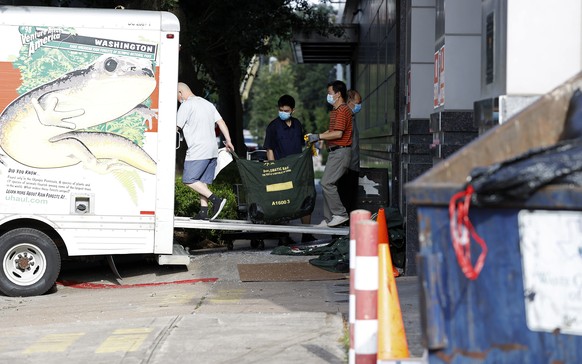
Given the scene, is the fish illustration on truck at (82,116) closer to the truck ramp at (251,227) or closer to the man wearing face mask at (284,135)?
the truck ramp at (251,227)

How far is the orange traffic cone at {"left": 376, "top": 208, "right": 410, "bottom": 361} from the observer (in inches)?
203

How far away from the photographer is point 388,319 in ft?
17.0

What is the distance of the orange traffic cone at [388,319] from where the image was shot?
5.15 meters

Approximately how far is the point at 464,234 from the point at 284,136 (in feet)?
29.2

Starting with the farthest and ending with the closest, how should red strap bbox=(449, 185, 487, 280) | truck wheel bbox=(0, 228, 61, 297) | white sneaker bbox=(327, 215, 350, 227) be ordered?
white sneaker bbox=(327, 215, 350, 227) < truck wheel bbox=(0, 228, 61, 297) < red strap bbox=(449, 185, 487, 280)

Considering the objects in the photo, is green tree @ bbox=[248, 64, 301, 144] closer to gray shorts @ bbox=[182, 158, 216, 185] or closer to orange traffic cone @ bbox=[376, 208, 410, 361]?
gray shorts @ bbox=[182, 158, 216, 185]

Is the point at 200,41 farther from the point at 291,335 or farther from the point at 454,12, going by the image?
the point at 291,335

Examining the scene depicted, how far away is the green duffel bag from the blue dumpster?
7.27 metres

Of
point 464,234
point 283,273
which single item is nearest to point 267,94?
point 283,273

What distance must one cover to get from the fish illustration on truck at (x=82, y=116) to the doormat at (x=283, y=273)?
152 centimetres

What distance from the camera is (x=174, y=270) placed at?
36.6 ft

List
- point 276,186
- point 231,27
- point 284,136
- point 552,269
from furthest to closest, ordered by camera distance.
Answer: point 231,27, point 284,136, point 276,186, point 552,269

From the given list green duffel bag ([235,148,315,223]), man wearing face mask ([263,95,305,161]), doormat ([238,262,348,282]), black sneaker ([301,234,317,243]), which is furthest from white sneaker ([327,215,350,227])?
man wearing face mask ([263,95,305,161])

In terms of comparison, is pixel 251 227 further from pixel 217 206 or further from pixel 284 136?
pixel 284 136
